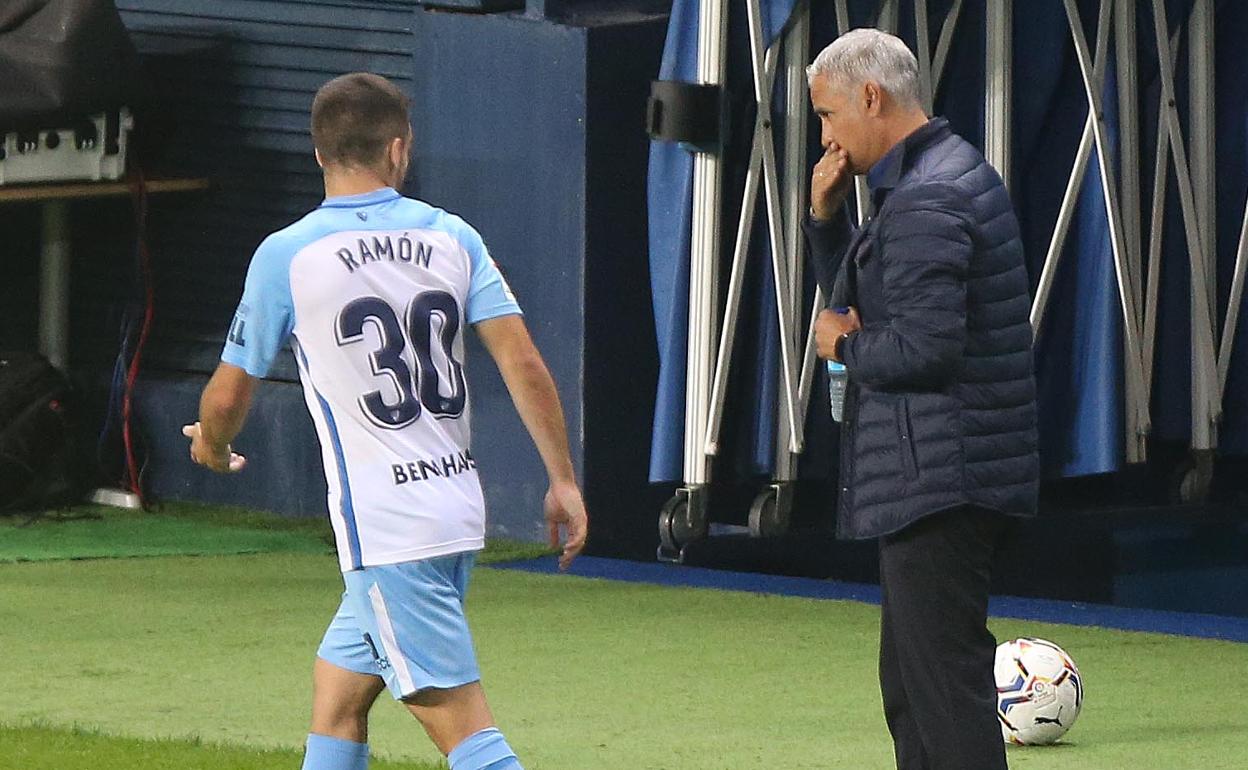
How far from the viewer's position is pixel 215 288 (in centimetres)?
1087

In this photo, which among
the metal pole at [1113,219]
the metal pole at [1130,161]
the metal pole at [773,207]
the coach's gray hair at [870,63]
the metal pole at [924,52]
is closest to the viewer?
the coach's gray hair at [870,63]

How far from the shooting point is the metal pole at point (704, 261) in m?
8.50

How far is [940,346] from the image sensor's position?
4.54m

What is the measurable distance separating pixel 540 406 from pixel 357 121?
55 cm

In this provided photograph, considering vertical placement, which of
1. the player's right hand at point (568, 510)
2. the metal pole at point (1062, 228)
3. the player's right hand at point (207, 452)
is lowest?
the player's right hand at point (568, 510)

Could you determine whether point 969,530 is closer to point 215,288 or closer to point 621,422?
point 621,422

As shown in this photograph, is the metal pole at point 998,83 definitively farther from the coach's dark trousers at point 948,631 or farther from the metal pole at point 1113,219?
the coach's dark trousers at point 948,631

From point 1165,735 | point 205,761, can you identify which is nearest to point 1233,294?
point 1165,735

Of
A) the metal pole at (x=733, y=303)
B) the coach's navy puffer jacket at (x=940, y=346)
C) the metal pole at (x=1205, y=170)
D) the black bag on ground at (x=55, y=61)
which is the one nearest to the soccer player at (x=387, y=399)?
the coach's navy puffer jacket at (x=940, y=346)

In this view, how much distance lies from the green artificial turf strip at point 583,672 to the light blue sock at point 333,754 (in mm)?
1439

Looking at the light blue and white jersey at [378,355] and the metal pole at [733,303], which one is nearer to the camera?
the light blue and white jersey at [378,355]

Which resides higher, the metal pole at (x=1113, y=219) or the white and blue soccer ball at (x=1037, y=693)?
the metal pole at (x=1113, y=219)

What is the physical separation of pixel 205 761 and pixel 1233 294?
4922 mm

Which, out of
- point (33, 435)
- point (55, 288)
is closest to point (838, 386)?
point (33, 435)
